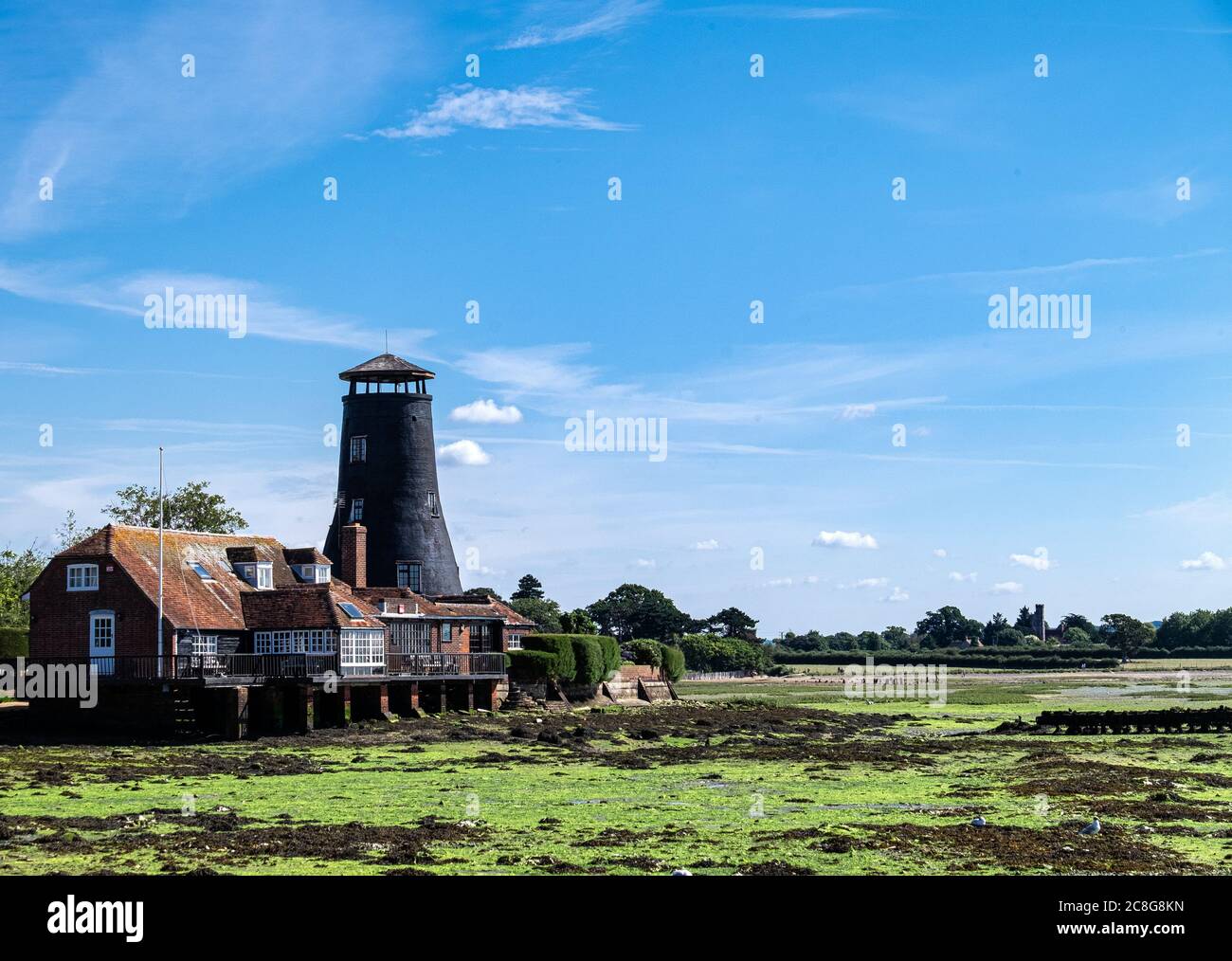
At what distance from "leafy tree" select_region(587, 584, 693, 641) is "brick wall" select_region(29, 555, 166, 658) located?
122 meters

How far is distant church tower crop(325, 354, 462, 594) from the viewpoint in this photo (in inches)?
3361

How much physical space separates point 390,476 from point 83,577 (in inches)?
1123

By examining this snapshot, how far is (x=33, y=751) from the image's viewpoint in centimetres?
4903

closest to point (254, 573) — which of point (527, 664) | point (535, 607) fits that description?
point (527, 664)

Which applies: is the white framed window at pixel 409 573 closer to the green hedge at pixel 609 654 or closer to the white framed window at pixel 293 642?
the green hedge at pixel 609 654

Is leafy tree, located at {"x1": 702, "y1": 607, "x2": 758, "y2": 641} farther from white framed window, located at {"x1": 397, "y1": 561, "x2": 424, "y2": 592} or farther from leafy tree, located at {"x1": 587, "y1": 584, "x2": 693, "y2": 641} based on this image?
white framed window, located at {"x1": 397, "y1": 561, "x2": 424, "y2": 592}

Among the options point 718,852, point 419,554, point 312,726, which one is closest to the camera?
point 718,852

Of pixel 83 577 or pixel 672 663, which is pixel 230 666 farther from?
pixel 672 663

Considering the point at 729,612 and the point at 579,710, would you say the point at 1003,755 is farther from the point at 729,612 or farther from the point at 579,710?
the point at 729,612

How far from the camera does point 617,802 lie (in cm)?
3431
